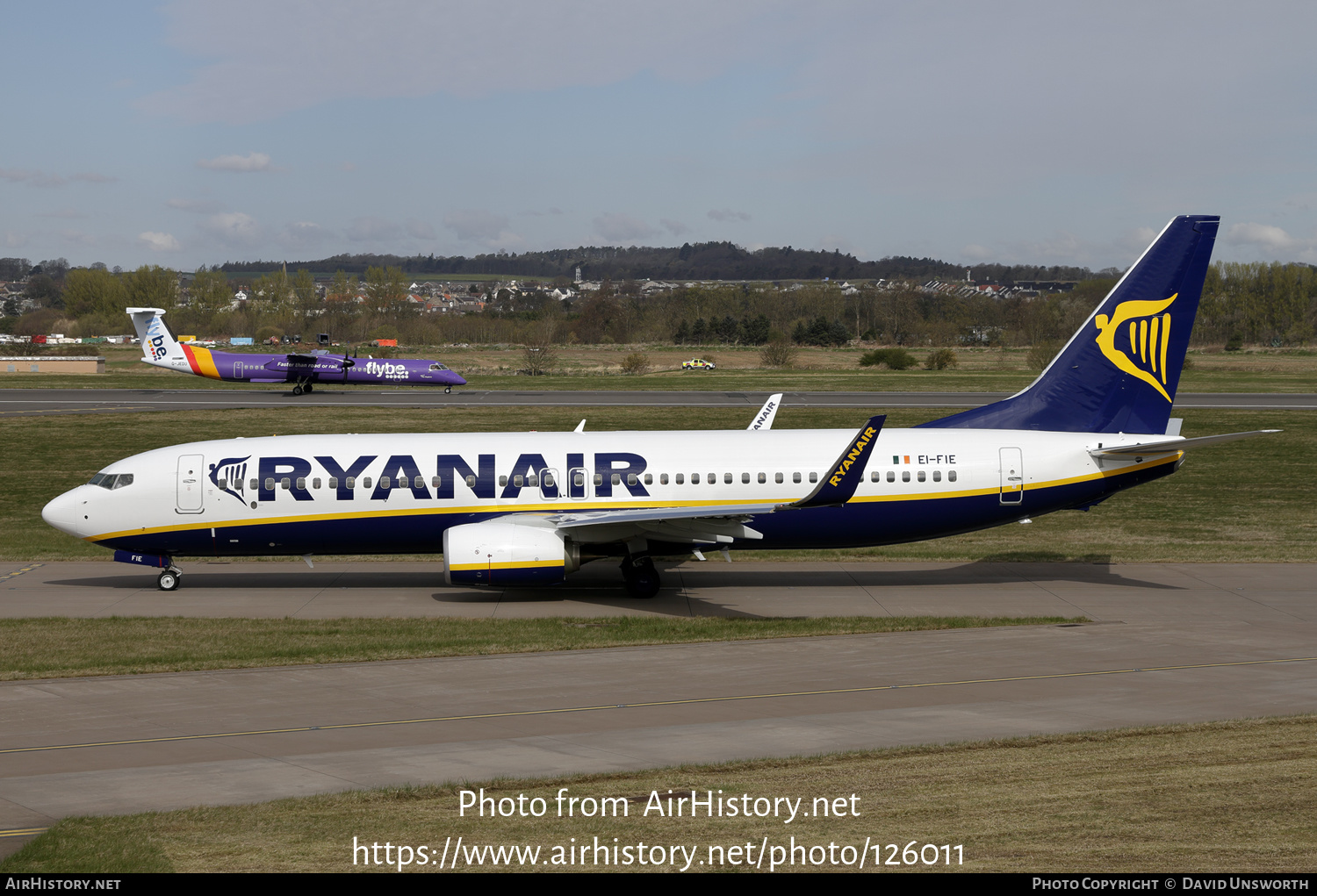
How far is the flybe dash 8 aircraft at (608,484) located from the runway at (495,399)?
130 ft

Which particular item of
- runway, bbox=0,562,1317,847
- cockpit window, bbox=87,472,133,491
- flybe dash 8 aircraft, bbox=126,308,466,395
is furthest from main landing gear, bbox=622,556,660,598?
flybe dash 8 aircraft, bbox=126,308,466,395

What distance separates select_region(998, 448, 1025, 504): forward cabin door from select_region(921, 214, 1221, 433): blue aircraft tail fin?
1656 millimetres

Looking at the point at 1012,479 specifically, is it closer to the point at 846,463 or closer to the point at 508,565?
the point at 846,463

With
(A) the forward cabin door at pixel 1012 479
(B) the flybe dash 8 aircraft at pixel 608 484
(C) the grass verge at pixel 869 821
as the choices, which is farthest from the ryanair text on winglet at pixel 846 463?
(C) the grass verge at pixel 869 821

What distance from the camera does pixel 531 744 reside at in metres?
15.7

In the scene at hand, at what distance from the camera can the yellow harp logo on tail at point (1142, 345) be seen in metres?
27.7

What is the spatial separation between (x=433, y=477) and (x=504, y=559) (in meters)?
3.31

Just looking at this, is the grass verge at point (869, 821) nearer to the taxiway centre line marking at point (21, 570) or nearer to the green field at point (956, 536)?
the green field at point (956, 536)

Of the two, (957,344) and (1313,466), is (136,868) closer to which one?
(1313,466)

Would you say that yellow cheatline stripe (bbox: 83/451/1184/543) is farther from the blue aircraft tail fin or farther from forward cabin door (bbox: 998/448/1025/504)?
the blue aircraft tail fin

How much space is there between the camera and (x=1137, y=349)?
27734mm

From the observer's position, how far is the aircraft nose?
1040 inches

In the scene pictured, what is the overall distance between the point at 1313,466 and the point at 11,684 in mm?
46876

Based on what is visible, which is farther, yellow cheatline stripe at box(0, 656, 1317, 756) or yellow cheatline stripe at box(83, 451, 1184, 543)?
yellow cheatline stripe at box(83, 451, 1184, 543)
